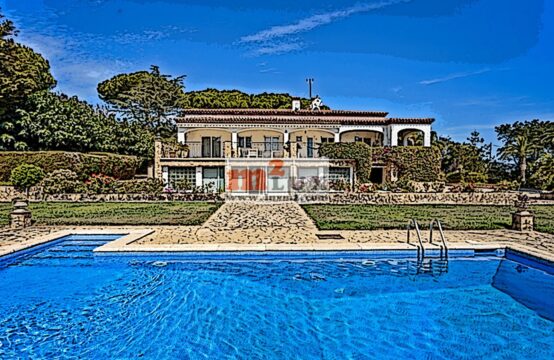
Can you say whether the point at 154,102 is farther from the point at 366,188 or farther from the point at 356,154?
the point at 366,188

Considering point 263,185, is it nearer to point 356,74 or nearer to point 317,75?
point 356,74

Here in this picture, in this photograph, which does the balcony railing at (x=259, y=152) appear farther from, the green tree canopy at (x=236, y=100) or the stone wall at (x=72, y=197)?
the green tree canopy at (x=236, y=100)

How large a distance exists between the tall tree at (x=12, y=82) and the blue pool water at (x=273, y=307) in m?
21.6

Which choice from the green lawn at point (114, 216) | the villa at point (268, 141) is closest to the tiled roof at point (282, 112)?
the villa at point (268, 141)

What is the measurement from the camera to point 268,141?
32375mm

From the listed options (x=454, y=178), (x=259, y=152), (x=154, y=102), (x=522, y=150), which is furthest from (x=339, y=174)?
(x=154, y=102)

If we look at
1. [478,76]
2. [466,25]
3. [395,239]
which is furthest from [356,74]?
[395,239]

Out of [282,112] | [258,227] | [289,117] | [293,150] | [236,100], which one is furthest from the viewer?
[236,100]

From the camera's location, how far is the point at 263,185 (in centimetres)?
2802

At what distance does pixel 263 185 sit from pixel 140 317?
71.0 ft

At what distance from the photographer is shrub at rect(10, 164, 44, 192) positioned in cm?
2203

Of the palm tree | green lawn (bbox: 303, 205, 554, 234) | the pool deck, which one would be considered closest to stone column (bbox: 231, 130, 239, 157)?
green lawn (bbox: 303, 205, 554, 234)

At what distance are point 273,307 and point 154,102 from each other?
40556mm

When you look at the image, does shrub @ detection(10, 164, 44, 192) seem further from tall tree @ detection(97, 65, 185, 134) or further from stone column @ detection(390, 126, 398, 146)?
stone column @ detection(390, 126, 398, 146)
